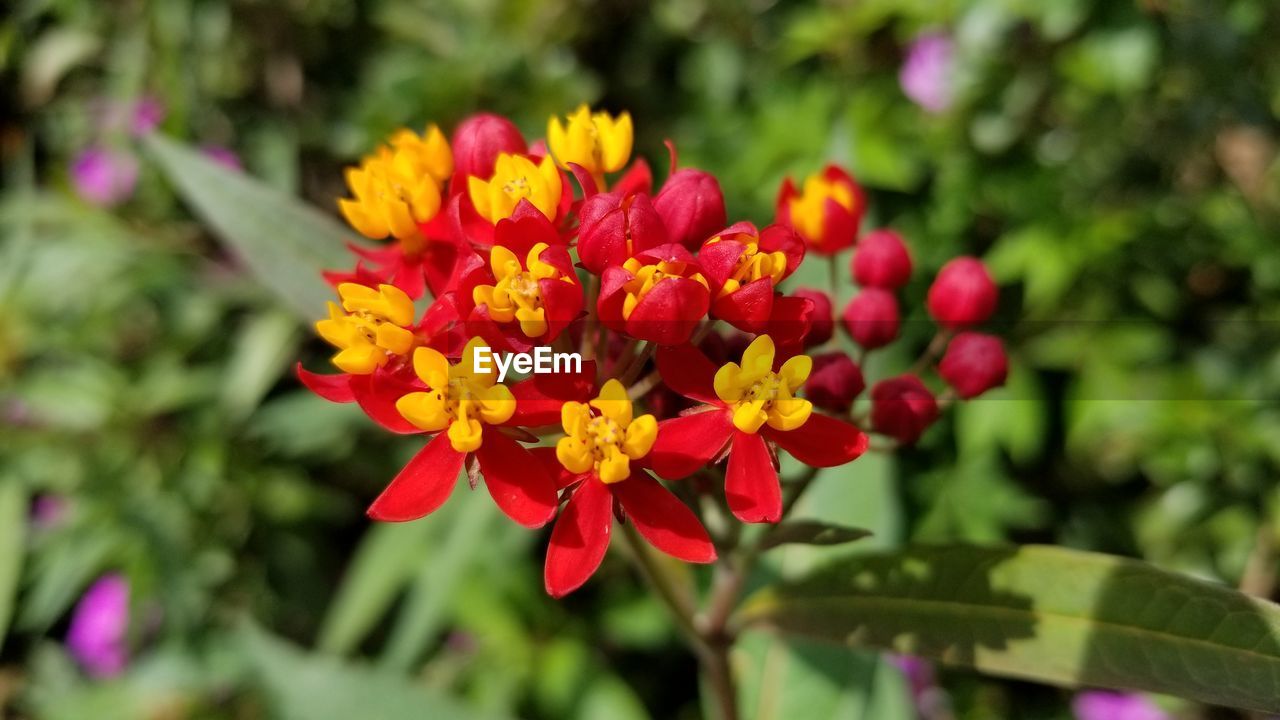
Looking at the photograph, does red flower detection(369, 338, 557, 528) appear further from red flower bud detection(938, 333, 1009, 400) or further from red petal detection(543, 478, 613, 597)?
red flower bud detection(938, 333, 1009, 400)

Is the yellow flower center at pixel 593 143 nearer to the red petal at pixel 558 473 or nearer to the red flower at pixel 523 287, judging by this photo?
the red flower at pixel 523 287

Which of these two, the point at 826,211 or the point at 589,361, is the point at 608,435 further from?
the point at 826,211

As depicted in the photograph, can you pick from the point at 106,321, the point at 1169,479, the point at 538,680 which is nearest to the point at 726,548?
the point at 538,680

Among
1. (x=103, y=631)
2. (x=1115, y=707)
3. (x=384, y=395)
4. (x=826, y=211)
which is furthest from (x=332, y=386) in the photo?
(x=1115, y=707)

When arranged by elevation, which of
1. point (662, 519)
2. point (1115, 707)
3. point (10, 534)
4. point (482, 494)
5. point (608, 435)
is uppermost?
point (608, 435)

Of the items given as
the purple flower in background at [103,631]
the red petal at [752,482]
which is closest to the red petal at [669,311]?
the red petal at [752,482]

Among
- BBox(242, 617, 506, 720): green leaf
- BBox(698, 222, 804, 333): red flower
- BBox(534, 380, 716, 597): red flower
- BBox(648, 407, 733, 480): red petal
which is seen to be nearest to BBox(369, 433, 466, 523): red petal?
BBox(534, 380, 716, 597): red flower
